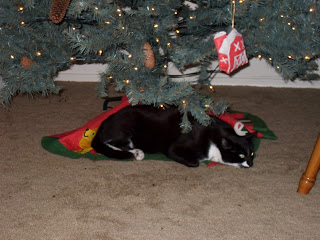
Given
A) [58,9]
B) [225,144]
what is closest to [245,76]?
[225,144]

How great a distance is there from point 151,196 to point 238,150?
407 millimetres

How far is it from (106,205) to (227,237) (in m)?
0.37

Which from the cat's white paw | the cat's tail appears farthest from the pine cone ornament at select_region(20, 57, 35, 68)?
the cat's white paw

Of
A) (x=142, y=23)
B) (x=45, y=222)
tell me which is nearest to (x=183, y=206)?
(x=45, y=222)

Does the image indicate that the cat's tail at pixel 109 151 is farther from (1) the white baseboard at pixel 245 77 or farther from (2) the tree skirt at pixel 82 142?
(1) the white baseboard at pixel 245 77

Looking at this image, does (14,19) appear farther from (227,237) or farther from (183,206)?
(227,237)

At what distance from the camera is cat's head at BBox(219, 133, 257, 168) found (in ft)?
4.77

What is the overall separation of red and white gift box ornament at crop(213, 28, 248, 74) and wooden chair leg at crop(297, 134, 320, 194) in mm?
361

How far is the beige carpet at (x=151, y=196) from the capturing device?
109 centimetres

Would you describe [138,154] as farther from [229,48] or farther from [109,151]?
[229,48]

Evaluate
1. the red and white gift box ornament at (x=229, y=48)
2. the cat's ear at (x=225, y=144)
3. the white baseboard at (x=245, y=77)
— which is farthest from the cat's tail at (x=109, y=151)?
the white baseboard at (x=245, y=77)

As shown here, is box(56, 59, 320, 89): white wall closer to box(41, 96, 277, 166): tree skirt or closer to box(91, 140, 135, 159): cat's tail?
box(41, 96, 277, 166): tree skirt

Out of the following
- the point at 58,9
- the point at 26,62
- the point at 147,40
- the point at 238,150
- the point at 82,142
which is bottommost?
the point at 82,142

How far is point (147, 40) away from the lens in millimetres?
1391
